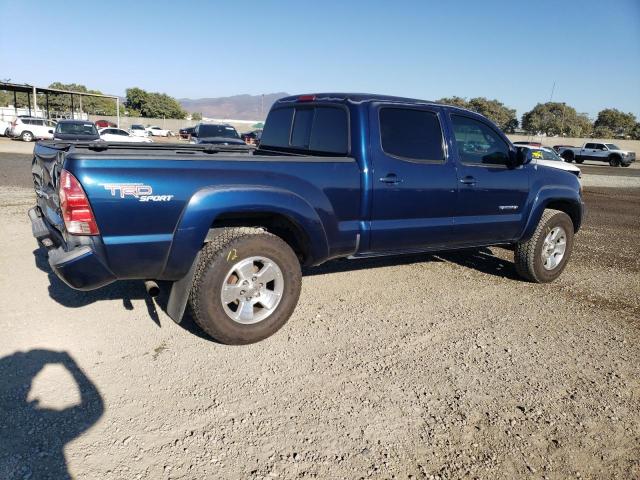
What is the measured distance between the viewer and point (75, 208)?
2.97 metres

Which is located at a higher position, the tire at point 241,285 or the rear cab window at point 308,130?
the rear cab window at point 308,130

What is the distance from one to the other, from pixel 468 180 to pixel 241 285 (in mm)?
2488

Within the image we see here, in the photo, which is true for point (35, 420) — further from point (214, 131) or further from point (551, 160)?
point (551, 160)

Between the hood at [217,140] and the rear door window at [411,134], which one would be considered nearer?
the rear door window at [411,134]

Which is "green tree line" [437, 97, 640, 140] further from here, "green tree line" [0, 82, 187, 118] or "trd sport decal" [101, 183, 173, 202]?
"trd sport decal" [101, 183, 173, 202]

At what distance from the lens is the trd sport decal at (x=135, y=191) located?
3.00 meters

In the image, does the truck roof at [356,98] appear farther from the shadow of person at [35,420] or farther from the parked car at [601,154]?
the parked car at [601,154]

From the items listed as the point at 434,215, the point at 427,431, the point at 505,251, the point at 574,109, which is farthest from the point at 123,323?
the point at 574,109

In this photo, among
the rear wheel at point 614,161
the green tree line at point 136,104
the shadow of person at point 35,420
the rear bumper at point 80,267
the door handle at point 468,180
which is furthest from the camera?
the green tree line at point 136,104

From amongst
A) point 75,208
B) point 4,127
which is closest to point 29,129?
point 4,127

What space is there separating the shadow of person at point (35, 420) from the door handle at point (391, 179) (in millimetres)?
2672

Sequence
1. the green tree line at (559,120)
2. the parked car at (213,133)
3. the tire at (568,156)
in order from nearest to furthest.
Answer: the parked car at (213,133)
the tire at (568,156)
the green tree line at (559,120)

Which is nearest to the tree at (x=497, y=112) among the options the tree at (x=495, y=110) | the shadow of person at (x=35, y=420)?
the tree at (x=495, y=110)

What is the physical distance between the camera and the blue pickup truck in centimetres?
310
